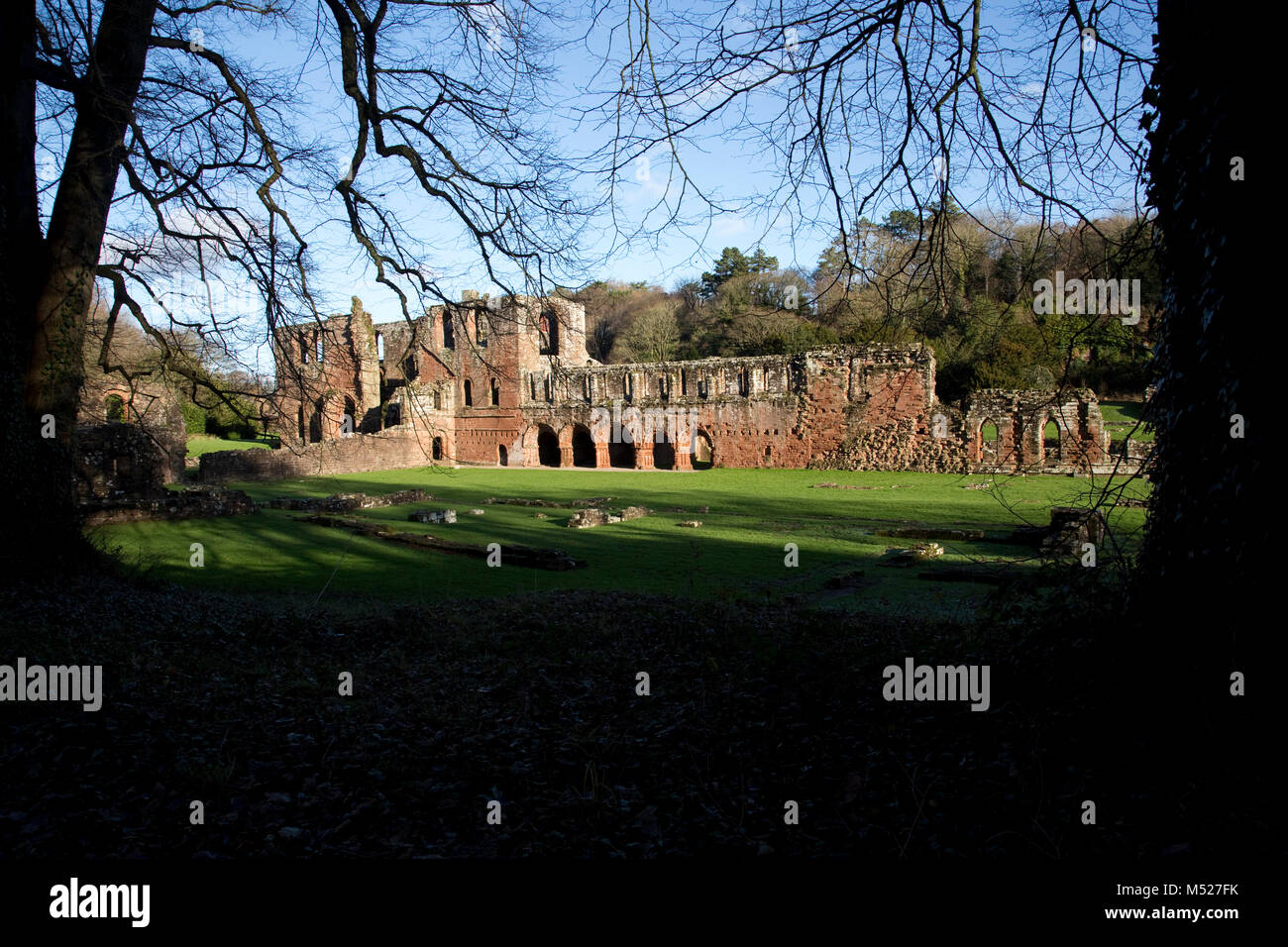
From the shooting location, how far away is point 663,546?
1484cm

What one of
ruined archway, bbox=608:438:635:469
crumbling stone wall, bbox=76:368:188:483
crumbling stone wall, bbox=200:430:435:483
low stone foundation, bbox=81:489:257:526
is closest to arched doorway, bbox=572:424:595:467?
ruined archway, bbox=608:438:635:469

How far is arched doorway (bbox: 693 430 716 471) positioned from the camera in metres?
39.3

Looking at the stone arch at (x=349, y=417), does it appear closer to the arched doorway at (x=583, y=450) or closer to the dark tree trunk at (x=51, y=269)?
the arched doorway at (x=583, y=450)

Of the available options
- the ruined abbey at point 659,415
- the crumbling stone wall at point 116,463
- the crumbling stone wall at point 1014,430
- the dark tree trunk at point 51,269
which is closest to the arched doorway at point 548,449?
the ruined abbey at point 659,415

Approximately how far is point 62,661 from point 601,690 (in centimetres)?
361

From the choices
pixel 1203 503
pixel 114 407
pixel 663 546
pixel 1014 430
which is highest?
pixel 114 407

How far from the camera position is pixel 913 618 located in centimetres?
777

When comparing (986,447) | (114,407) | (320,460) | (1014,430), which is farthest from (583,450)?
(1014,430)

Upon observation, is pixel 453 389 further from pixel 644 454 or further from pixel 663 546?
pixel 663 546

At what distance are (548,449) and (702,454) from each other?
9.73 metres

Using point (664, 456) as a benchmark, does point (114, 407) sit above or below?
above

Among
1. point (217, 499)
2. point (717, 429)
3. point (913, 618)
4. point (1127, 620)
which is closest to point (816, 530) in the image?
point (913, 618)

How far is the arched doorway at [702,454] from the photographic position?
3931cm
